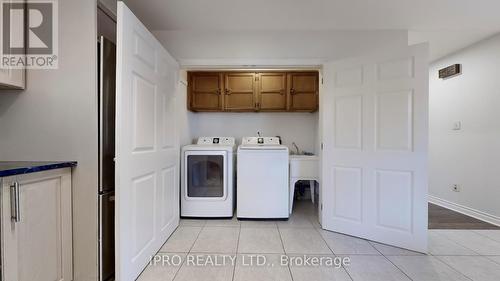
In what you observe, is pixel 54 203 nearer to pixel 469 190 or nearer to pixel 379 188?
pixel 379 188

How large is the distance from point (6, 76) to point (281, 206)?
105 inches

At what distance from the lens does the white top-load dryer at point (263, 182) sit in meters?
2.90

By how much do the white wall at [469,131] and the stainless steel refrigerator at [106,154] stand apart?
402 centimetres

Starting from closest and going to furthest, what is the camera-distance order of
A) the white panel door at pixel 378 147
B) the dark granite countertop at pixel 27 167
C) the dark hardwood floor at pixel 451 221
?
the dark granite countertop at pixel 27 167 < the white panel door at pixel 378 147 < the dark hardwood floor at pixel 451 221

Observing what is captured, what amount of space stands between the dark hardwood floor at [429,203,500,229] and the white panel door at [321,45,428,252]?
0.95m

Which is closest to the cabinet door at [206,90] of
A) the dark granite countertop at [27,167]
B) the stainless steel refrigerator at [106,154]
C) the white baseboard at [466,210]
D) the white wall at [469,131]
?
the stainless steel refrigerator at [106,154]

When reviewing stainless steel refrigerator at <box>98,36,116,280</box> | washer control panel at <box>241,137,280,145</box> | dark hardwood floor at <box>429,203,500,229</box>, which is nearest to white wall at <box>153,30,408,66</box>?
stainless steel refrigerator at <box>98,36,116,280</box>

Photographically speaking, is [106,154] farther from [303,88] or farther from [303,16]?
[303,88]

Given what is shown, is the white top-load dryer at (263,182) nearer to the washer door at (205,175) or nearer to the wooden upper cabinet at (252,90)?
the washer door at (205,175)

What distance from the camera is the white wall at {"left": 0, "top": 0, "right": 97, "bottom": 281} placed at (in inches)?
57.9

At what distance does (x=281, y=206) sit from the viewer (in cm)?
291

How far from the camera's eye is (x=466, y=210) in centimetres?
313

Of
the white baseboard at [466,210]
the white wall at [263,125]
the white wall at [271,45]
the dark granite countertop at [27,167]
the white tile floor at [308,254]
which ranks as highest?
the white wall at [271,45]

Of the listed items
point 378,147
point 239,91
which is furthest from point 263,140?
point 378,147
